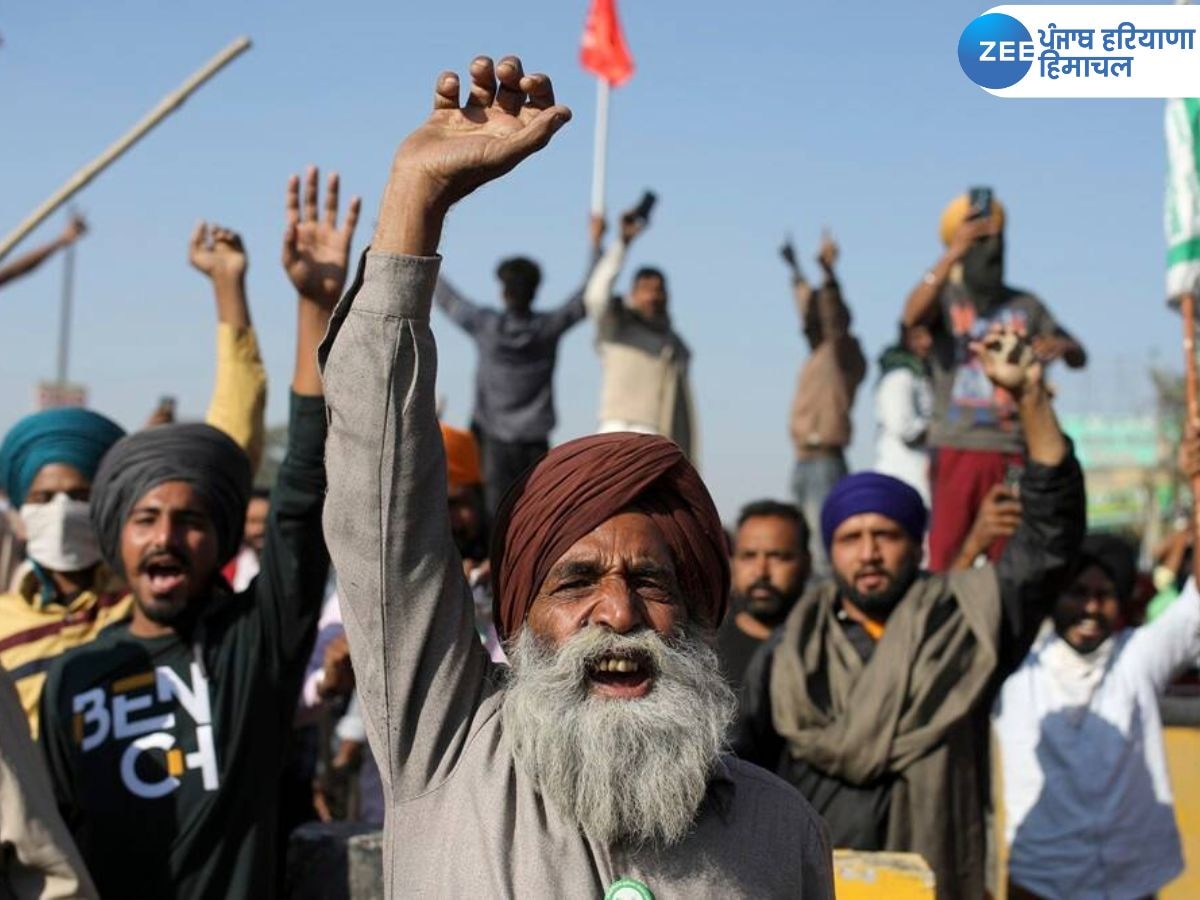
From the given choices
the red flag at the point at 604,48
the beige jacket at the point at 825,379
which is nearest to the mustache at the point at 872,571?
the beige jacket at the point at 825,379

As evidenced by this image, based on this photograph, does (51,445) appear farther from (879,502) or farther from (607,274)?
(607,274)

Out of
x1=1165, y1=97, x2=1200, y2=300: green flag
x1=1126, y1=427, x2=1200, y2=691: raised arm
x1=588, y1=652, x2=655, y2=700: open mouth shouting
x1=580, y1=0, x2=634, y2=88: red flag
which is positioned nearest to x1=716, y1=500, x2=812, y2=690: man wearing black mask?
x1=1126, y1=427, x2=1200, y2=691: raised arm

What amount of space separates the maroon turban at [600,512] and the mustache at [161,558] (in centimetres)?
149

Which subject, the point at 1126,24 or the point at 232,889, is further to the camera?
the point at 1126,24

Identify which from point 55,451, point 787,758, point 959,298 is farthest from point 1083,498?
point 959,298

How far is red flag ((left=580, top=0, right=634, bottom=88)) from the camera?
15.0m

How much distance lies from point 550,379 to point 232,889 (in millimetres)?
7118

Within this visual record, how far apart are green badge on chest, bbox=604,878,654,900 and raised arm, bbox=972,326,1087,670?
2200 mm

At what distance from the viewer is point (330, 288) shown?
3678 mm

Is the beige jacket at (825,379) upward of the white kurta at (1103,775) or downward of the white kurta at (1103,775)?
upward

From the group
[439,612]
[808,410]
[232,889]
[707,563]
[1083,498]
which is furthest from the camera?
[808,410]

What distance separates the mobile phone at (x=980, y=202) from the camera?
27.2ft

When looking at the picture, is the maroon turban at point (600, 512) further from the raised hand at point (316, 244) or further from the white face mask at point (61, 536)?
the white face mask at point (61, 536)

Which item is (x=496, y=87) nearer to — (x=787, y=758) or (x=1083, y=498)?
(x=1083, y=498)
